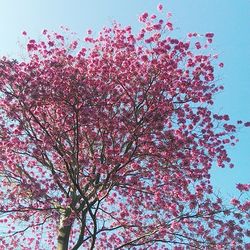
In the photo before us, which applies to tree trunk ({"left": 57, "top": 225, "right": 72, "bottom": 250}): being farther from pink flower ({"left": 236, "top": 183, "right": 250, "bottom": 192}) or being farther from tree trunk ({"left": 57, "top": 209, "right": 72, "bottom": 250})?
pink flower ({"left": 236, "top": 183, "right": 250, "bottom": 192})

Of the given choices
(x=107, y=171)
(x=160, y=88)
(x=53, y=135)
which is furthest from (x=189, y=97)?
(x=53, y=135)

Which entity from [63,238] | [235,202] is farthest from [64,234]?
[235,202]

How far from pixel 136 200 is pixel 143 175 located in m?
1.52

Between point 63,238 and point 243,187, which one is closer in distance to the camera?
point 63,238

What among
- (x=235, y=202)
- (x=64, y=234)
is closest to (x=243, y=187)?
(x=235, y=202)

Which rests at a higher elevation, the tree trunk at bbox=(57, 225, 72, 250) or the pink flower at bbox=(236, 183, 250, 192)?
Answer: the pink flower at bbox=(236, 183, 250, 192)

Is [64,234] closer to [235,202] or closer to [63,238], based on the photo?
[63,238]

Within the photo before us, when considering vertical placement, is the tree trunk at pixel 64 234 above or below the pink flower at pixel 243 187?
below

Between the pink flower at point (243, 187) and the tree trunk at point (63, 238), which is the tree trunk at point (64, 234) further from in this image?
the pink flower at point (243, 187)

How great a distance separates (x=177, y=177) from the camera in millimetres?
15797

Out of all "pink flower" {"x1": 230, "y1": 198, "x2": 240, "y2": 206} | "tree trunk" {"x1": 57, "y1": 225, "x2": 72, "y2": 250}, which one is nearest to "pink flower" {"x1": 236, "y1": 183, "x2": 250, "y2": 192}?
"pink flower" {"x1": 230, "y1": 198, "x2": 240, "y2": 206}

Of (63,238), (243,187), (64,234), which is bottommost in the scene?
(63,238)

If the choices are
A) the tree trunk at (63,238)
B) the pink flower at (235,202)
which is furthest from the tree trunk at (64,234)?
the pink flower at (235,202)

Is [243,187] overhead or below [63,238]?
overhead
